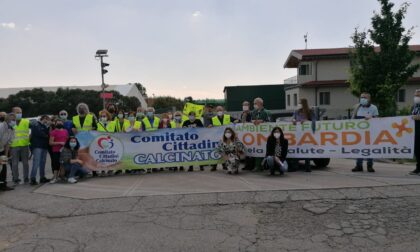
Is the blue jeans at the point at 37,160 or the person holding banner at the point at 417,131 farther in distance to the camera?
the blue jeans at the point at 37,160

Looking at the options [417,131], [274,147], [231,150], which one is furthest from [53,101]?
[417,131]

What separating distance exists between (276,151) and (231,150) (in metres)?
1.16

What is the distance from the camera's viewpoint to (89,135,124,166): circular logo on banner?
9.85 metres

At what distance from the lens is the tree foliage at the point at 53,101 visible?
2114 inches

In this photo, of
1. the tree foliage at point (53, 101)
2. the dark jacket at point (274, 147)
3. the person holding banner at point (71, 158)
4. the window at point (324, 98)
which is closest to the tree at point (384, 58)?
the window at point (324, 98)

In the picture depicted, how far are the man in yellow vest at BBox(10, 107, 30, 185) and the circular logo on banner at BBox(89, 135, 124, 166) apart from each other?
1.60 metres

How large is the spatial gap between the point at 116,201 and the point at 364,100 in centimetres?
636

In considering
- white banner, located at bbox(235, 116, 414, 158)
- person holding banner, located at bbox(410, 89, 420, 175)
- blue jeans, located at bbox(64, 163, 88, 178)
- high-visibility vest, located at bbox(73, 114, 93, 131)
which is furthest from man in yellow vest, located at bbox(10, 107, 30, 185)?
person holding banner, located at bbox(410, 89, 420, 175)

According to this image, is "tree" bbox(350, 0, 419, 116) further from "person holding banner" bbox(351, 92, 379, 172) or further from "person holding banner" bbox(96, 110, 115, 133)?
"person holding banner" bbox(96, 110, 115, 133)

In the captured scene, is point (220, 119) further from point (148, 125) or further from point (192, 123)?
point (148, 125)

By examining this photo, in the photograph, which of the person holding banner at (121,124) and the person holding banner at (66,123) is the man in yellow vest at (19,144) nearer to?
the person holding banner at (66,123)

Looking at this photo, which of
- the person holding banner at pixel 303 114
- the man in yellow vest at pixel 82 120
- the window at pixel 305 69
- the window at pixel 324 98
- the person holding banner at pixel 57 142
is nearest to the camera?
the person holding banner at pixel 57 142

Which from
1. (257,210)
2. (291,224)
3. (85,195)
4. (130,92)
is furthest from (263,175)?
(130,92)

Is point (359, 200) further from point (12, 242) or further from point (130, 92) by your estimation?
point (130, 92)
